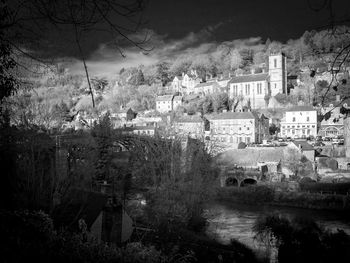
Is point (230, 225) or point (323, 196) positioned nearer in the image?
point (230, 225)

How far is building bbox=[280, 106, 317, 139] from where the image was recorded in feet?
127

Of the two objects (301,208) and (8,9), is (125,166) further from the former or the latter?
(8,9)

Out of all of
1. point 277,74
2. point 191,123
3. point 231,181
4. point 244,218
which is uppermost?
point 277,74

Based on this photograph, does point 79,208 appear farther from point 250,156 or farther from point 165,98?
point 165,98

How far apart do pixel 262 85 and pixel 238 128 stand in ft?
48.6

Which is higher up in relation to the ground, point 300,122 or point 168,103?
point 168,103

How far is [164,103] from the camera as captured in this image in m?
55.6

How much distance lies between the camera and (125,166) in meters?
21.3

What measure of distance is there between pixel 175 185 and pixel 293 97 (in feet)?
124

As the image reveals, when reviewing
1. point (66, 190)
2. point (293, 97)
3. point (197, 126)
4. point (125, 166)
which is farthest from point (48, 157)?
point (293, 97)

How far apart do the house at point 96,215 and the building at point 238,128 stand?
2918 centimetres

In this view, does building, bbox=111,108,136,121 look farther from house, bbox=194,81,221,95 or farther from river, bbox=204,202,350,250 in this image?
river, bbox=204,202,350,250

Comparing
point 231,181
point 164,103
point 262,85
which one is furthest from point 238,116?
point 164,103

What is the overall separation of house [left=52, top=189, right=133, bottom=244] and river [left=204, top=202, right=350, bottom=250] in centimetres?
789
